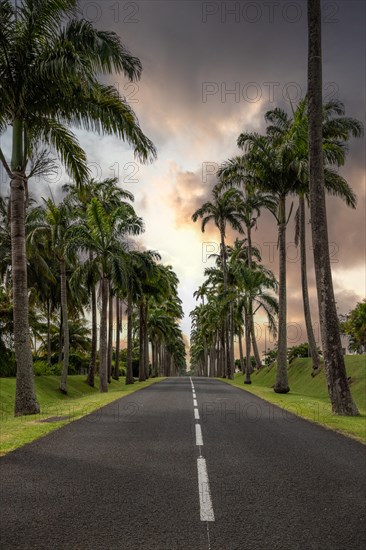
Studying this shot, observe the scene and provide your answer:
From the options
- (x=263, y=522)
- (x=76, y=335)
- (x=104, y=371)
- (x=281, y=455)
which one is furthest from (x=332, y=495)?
(x=76, y=335)

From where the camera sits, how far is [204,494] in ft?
18.5

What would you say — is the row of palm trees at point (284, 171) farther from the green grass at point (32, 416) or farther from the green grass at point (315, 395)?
the green grass at point (32, 416)

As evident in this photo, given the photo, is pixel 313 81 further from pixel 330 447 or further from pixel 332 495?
pixel 332 495

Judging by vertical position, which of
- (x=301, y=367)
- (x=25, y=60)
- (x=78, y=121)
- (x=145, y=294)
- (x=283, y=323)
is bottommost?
(x=301, y=367)

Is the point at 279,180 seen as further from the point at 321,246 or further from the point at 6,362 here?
the point at 6,362

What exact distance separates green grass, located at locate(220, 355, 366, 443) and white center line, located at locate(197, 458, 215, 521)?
438cm

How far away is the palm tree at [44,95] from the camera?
45.8 ft

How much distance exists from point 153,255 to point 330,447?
3138 cm

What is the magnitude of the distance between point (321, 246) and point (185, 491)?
37.0 ft

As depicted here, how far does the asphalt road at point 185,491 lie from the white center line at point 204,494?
0.01 metres

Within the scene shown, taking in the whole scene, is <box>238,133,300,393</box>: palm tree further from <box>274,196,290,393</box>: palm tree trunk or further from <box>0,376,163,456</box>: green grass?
<box>0,376,163,456</box>: green grass

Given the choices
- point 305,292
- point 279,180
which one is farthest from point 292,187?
point 305,292

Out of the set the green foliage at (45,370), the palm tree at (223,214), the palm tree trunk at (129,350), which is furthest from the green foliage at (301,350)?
the green foliage at (45,370)

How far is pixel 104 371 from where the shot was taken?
2897cm
